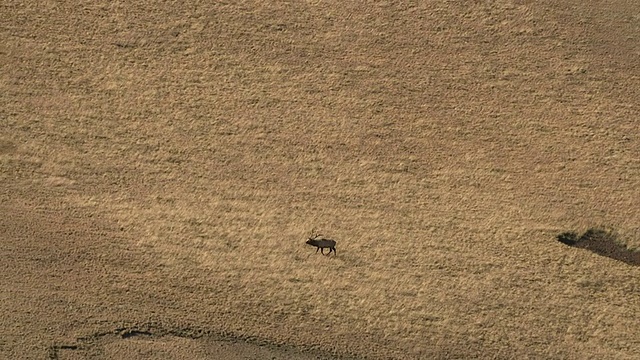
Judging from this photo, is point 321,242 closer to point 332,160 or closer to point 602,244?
point 332,160

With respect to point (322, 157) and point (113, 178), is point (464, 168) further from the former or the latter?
point (113, 178)

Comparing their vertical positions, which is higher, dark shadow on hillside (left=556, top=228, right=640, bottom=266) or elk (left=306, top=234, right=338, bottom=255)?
dark shadow on hillside (left=556, top=228, right=640, bottom=266)

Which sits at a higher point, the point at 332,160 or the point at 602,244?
the point at 332,160

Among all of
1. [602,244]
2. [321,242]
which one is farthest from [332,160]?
[602,244]

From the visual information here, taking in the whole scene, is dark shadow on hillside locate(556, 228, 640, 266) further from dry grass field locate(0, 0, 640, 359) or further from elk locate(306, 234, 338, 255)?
elk locate(306, 234, 338, 255)

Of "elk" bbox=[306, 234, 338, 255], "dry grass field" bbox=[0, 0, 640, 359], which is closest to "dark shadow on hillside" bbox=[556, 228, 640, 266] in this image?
"dry grass field" bbox=[0, 0, 640, 359]

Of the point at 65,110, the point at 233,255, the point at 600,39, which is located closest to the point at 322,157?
the point at 233,255
